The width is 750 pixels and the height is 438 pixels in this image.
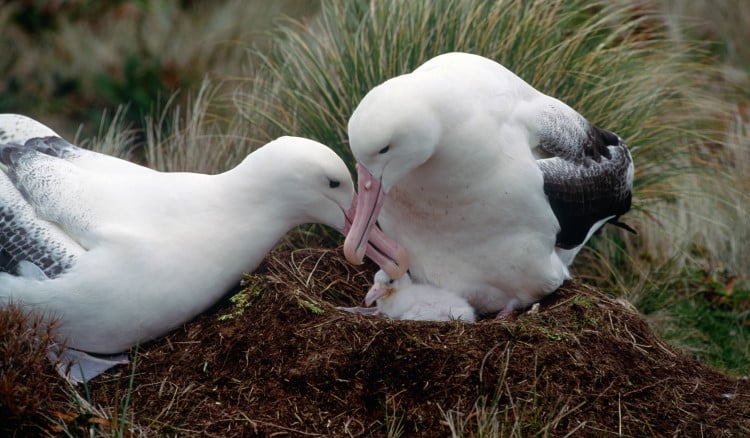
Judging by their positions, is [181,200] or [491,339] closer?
[491,339]

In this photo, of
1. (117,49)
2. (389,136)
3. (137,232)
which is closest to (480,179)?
(389,136)

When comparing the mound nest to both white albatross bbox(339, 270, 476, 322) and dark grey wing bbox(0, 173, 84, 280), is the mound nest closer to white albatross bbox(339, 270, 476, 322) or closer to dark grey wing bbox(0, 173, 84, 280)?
white albatross bbox(339, 270, 476, 322)

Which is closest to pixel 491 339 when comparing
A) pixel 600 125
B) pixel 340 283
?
pixel 340 283

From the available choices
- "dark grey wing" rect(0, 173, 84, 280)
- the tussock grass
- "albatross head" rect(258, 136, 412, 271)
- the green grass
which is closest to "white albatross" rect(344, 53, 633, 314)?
"albatross head" rect(258, 136, 412, 271)

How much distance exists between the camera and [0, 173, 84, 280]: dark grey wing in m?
4.84

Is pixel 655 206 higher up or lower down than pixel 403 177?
lower down

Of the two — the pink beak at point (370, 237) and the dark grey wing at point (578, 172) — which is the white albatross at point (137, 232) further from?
the dark grey wing at point (578, 172)

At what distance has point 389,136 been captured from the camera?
15.1 feet

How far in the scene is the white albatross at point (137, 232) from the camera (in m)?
4.84

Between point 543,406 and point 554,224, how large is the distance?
1199mm

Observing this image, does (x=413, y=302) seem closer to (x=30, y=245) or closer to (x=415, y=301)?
(x=415, y=301)

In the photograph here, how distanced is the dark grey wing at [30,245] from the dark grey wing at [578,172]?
248cm

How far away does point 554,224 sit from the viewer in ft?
17.7

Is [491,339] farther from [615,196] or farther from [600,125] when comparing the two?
[600,125]
